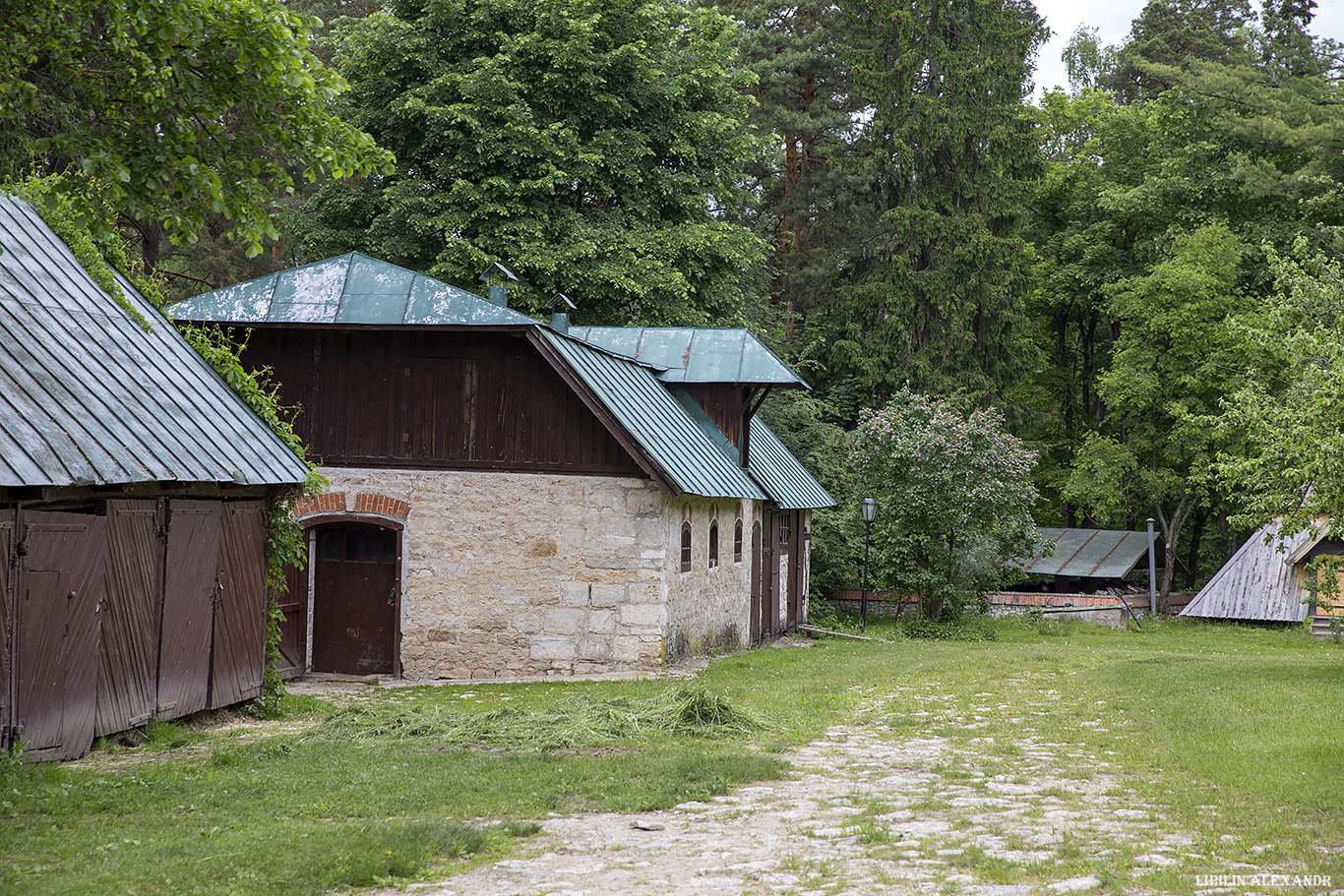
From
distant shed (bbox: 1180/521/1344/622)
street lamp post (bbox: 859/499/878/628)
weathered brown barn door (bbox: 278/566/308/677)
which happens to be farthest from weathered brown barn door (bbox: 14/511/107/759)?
distant shed (bbox: 1180/521/1344/622)

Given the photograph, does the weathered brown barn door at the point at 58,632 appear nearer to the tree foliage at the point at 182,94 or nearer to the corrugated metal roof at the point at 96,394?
the corrugated metal roof at the point at 96,394

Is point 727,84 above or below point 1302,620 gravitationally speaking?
above

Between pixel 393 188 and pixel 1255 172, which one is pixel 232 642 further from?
pixel 1255 172

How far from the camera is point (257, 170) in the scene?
30.2ft

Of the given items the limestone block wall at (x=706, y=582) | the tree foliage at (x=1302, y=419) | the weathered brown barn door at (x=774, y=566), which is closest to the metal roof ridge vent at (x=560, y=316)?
the limestone block wall at (x=706, y=582)

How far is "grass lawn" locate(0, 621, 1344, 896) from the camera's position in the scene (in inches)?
245

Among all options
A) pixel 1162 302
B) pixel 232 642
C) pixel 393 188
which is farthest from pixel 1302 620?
pixel 232 642

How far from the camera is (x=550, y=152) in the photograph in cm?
2445

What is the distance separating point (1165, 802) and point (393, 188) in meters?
20.9

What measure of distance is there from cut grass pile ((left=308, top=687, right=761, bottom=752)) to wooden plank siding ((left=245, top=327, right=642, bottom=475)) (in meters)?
4.95

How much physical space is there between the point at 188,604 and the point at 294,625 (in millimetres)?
5918

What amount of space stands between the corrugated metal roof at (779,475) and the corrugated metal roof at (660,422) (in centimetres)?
159

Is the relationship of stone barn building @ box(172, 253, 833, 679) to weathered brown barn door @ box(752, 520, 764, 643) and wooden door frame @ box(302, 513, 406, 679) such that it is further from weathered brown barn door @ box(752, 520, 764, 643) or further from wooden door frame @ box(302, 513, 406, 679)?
weathered brown barn door @ box(752, 520, 764, 643)

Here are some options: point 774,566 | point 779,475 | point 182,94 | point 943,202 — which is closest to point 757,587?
point 774,566
